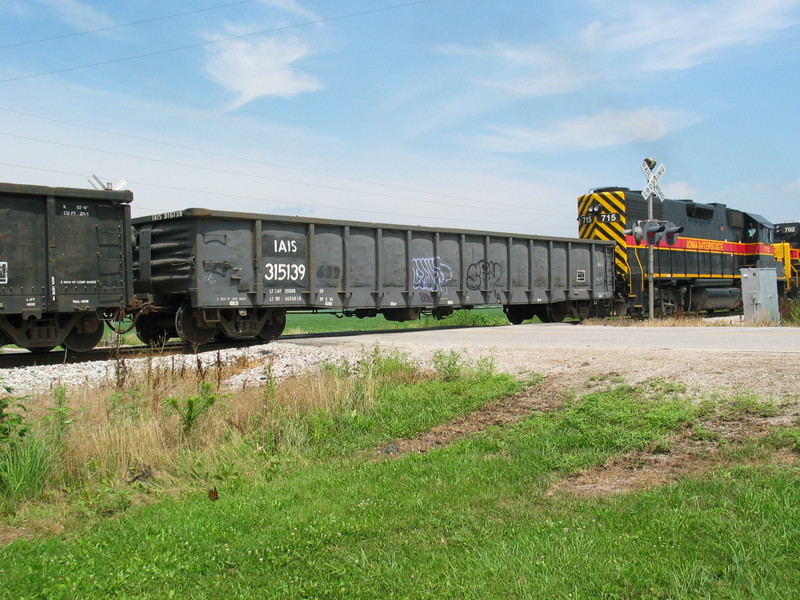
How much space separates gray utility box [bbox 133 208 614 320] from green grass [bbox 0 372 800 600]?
30.5 feet

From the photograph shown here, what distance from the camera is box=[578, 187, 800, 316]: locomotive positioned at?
82.0 feet

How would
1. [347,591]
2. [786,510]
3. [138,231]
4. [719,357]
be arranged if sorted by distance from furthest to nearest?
[138,231] < [719,357] < [786,510] < [347,591]

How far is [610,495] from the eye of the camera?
16.5 feet

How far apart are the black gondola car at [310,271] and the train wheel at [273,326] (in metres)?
0.03

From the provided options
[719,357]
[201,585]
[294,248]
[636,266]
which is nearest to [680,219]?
[636,266]

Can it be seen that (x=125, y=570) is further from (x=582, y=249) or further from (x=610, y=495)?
(x=582, y=249)

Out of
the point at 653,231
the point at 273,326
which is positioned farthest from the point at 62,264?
the point at 653,231

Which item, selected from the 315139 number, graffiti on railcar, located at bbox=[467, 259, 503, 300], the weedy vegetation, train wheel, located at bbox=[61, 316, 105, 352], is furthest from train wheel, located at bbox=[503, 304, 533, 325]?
the weedy vegetation

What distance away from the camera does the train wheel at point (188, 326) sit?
15.2m

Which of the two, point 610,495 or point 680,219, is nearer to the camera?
point 610,495

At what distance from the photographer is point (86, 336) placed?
547 inches

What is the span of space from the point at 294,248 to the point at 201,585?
13.0 metres

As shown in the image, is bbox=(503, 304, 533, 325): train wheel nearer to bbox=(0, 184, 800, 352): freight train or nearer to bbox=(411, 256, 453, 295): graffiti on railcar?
bbox=(0, 184, 800, 352): freight train

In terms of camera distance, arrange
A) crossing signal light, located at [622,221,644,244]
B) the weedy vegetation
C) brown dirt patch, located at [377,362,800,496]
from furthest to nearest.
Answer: crossing signal light, located at [622,221,644,244], brown dirt patch, located at [377,362,800,496], the weedy vegetation
